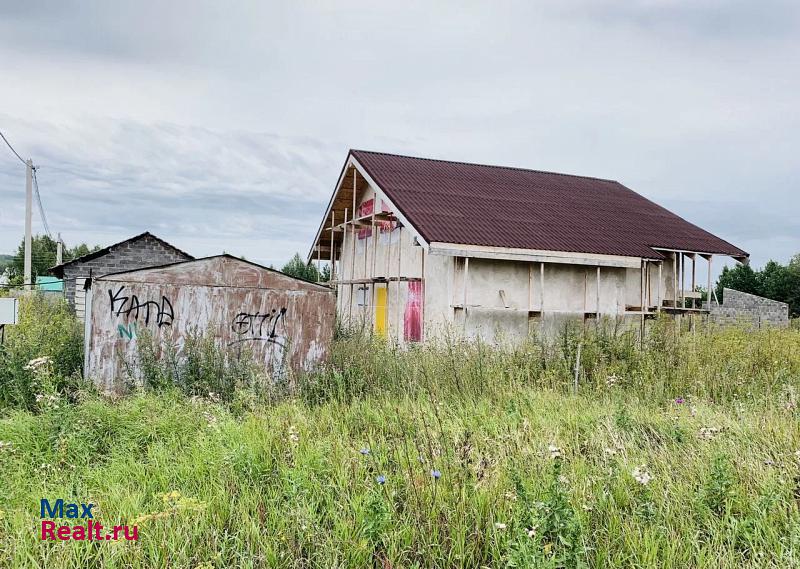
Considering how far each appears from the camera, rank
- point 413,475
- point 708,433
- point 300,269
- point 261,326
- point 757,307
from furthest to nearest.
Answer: point 300,269, point 757,307, point 261,326, point 708,433, point 413,475

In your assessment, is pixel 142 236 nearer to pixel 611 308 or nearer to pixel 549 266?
pixel 549 266

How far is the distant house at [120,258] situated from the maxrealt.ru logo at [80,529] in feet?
55.6

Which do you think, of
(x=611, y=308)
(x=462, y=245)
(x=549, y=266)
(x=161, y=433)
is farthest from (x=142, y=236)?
(x=161, y=433)

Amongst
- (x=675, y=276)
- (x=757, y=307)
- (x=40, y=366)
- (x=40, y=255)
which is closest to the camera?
(x=40, y=366)

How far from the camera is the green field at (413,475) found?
3.71m

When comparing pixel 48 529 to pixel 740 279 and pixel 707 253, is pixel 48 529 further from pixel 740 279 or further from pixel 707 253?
pixel 740 279

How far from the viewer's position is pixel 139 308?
29.0 ft

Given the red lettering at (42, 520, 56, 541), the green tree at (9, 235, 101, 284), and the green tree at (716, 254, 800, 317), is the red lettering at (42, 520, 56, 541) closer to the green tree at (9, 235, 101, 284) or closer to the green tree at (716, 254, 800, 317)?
the green tree at (716, 254, 800, 317)

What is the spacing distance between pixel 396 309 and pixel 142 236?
8633 mm

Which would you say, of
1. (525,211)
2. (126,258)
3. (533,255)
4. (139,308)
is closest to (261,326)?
(139,308)

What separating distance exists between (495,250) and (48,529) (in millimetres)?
12173

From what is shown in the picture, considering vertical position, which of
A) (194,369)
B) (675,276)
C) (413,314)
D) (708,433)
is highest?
(675,276)

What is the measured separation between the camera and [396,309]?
57.0ft

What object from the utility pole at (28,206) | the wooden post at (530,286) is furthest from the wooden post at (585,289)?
the utility pole at (28,206)
